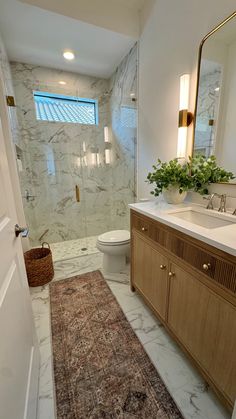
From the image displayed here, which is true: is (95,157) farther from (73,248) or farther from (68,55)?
(73,248)

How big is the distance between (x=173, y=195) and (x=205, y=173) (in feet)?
0.93

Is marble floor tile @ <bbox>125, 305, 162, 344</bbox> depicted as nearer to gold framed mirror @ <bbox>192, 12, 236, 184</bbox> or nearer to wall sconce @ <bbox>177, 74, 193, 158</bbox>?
gold framed mirror @ <bbox>192, 12, 236, 184</bbox>

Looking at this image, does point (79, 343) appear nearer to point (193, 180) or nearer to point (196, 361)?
point (196, 361)

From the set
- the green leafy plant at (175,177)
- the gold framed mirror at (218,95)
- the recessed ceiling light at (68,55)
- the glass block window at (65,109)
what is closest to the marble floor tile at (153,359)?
the green leafy plant at (175,177)

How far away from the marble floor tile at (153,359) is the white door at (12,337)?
164 millimetres

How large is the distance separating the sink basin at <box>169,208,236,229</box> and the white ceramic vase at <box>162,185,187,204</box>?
0.45ft

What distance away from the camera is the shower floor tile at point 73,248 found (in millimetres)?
2559

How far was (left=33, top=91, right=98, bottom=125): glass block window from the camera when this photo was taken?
101 inches

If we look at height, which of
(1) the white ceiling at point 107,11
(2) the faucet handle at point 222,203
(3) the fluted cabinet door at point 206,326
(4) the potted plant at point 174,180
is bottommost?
(3) the fluted cabinet door at point 206,326

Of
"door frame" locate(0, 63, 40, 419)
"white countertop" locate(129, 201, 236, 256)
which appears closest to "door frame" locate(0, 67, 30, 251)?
"door frame" locate(0, 63, 40, 419)

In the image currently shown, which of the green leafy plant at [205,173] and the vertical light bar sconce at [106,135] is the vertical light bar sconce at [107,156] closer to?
the vertical light bar sconce at [106,135]

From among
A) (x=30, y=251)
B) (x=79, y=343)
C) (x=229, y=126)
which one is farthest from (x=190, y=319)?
(x=30, y=251)

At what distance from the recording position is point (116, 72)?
2.49 meters

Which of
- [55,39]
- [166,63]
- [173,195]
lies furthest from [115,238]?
[55,39]
